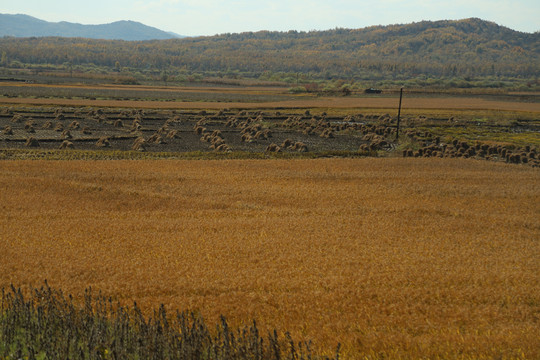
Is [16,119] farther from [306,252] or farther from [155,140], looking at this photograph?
[306,252]

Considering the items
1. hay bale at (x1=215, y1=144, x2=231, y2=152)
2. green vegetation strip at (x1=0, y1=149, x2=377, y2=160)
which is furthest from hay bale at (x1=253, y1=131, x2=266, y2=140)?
green vegetation strip at (x1=0, y1=149, x2=377, y2=160)

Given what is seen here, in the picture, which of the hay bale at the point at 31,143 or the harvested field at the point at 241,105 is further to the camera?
the harvested field at the point at 241,105

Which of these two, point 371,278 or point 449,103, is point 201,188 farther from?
point 449,103

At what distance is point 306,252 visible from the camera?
18078 millimetres

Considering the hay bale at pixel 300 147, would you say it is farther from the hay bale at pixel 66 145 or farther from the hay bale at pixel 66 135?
the hay bale at pixel 66 135

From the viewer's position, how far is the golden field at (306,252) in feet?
42.0

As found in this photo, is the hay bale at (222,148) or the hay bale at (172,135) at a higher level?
the hay bale at (172,135)

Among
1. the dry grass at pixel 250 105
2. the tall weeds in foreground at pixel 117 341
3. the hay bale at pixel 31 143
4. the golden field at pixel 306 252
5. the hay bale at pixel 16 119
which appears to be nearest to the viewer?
the tall weeds in foreground at pixel 117 341

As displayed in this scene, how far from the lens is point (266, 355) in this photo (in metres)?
10.5

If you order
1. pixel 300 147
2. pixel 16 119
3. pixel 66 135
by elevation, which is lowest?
pixel 300 147

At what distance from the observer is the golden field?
12.8 meters

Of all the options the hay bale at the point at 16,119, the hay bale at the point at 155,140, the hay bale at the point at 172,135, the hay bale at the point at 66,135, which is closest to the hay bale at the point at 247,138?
the hay bale at the point at 172,135

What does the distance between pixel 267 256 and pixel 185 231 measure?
4768 mm

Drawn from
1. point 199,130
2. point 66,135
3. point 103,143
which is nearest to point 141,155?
point 103,143
